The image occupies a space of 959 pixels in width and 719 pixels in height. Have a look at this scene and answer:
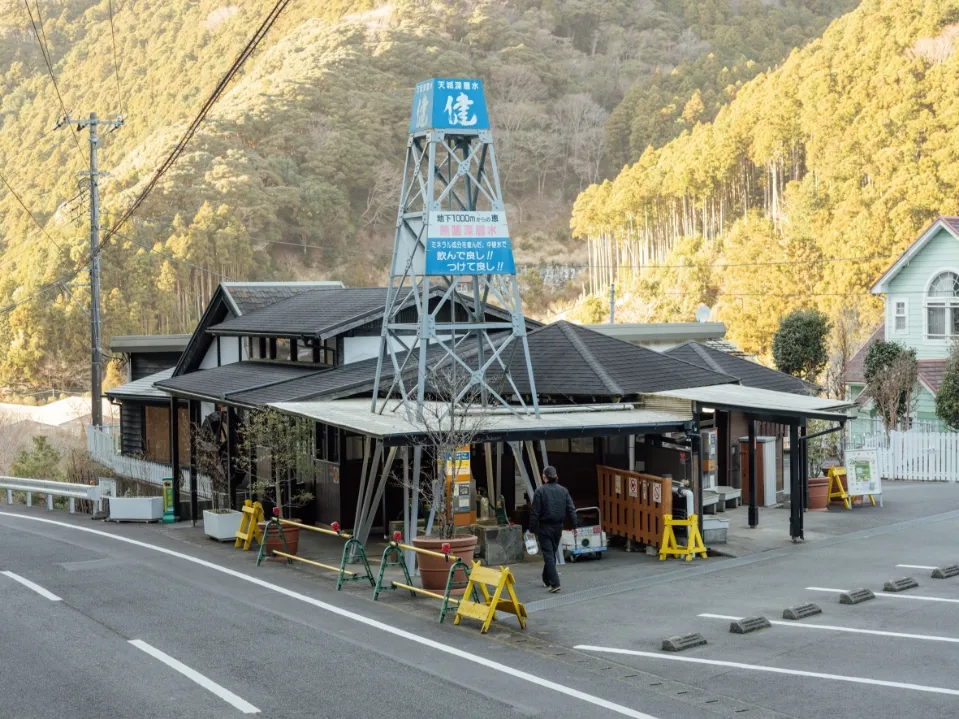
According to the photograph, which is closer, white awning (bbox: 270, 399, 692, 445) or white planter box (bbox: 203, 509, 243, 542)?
white awning (bbox: 270, 399, 692, 445)

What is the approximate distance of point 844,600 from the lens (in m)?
15.2

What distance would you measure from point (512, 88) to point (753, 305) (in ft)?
212

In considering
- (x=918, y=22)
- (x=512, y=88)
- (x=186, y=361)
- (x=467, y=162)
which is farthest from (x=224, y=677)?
(x=512, y=88)

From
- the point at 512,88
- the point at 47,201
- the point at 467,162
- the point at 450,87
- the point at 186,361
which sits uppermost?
the point at 512,88

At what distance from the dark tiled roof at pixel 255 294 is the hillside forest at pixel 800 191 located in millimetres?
28463

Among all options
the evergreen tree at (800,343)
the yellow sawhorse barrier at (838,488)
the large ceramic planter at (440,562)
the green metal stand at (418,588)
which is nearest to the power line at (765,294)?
the evergreen tree at (800,343)

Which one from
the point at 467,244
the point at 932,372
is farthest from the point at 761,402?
the point at 932,372

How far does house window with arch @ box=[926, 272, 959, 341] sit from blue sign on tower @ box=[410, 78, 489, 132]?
74.0 feet

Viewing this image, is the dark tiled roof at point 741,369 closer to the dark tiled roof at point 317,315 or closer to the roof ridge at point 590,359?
the dark tiled roof at point 317,315

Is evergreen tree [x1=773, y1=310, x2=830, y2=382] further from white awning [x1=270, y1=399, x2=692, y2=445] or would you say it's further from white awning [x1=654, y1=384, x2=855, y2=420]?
white awning [x1=270, y1=399, x2=692, y2=445]

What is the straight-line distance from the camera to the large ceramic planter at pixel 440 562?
16.4 meters

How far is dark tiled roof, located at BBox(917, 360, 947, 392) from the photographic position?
3678cm

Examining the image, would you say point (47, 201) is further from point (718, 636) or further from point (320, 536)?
point (718, 636)

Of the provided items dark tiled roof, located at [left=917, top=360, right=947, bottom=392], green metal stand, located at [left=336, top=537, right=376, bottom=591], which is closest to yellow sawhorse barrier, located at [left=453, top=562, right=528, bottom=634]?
green metal stand, located at [left=336, top=537, right=376, bottom=591]
